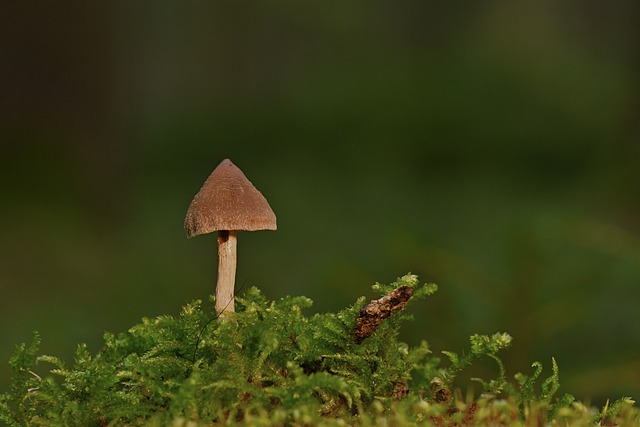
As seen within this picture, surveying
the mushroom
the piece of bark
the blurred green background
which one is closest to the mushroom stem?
the mushroom

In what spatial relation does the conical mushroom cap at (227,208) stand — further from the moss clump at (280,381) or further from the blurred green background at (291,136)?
the blurred green background at (291,136)

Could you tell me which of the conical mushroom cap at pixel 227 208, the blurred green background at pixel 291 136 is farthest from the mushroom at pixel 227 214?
the blurred green background at pixel 291 136

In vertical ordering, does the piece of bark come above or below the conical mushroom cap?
below

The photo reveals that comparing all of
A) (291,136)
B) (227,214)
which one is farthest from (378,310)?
(291,136)

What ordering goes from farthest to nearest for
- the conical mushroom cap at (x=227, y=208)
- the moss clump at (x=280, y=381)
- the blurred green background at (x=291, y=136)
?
the blurred green background at (x=291, y=136) < the conical mushroom cap at (x=227, y=208) < the moss clump at (x=280, y=381)

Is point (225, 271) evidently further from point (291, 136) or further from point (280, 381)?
point (291, 136)

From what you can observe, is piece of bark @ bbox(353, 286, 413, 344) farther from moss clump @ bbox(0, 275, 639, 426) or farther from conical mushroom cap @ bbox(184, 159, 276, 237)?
conical mushroom cap @ bbox(184, 159, 276, 237)

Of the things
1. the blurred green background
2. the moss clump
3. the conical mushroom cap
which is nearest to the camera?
the moss clump
